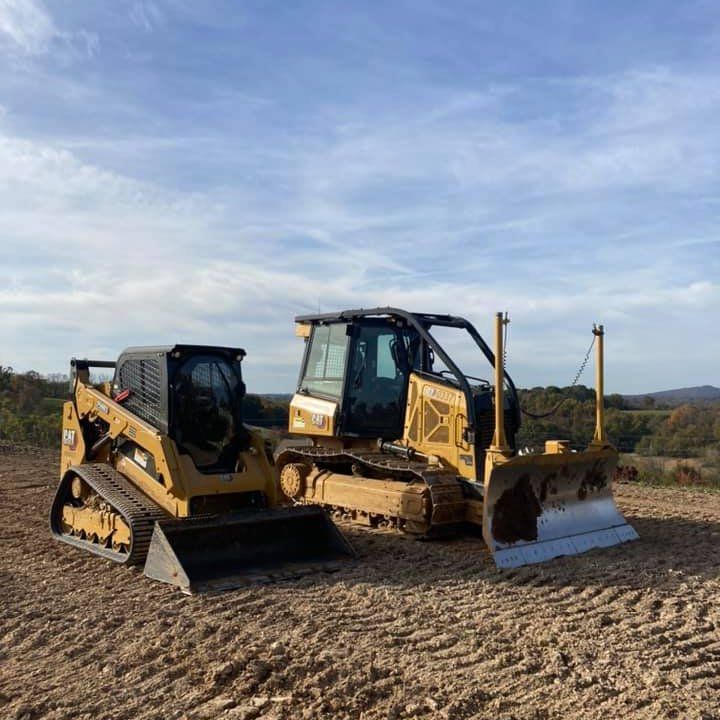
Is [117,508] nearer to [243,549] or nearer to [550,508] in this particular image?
[243,549]

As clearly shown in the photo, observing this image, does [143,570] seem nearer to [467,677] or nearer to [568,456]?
[467,677]

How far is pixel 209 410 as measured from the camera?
324 inches

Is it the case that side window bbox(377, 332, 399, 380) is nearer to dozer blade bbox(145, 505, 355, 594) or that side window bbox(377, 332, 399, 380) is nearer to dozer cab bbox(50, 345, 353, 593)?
dozer cab bbox(50, 345, 353, 593)

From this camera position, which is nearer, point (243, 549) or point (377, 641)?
point (377, 641)

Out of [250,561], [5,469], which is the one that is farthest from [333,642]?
[5,469]

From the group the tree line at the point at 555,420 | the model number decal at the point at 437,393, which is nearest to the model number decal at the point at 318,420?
the model number decal at the point at 437,393

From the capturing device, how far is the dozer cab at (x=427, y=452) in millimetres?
8195

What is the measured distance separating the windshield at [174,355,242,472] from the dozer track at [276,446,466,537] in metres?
1.74

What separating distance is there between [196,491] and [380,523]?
2.45 metres

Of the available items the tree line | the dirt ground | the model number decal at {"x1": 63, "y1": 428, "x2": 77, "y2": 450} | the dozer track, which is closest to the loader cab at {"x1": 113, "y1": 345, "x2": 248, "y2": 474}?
the model number decal at {"x1": 63, "y1": 428, "x2": 77, "y2": 450}

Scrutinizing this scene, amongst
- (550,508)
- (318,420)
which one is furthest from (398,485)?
(318,420)

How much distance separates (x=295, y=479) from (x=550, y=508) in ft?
10.4

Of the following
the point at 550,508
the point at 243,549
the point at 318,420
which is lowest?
the point at 243,549

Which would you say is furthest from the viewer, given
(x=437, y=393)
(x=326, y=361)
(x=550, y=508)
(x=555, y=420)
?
(x=555, y=420)
